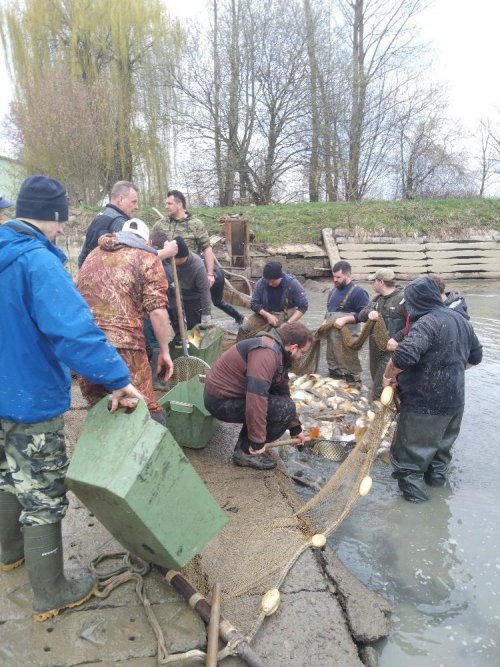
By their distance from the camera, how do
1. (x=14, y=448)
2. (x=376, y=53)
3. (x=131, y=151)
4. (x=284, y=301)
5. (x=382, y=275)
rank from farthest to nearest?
(x=376, y=53) < (x=131, y=151) < (x=284, y=301) < (x=382, y=275) < (x=14, y=448)

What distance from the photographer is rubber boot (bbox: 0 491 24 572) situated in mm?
2629

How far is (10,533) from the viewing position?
2.72 meters

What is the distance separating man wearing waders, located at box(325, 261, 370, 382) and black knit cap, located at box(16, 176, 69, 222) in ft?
16.6

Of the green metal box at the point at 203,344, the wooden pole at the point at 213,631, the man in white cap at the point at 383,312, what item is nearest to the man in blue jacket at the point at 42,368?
the wooden pole at the point at 213,631

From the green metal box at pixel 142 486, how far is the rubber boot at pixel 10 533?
0.46 metres

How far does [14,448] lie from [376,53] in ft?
89.5

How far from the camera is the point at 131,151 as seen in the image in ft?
65.2

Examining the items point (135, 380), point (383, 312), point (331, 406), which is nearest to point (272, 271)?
point (383, 312)

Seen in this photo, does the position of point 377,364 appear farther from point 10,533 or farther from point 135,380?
point 10,533

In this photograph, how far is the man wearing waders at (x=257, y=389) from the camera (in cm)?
381

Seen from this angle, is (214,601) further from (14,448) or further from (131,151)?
(131,151)

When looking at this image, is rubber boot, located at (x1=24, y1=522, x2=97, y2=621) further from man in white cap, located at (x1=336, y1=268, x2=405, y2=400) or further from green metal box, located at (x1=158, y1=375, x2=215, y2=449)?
man in white cap, located at (x1=336, y1=268, x2=405, y2=400)

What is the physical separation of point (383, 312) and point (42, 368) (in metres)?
4.87

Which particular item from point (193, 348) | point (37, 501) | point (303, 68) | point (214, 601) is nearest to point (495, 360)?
point (193, 348)
